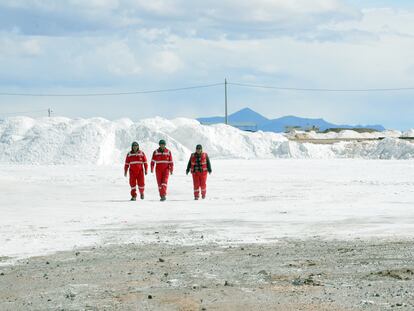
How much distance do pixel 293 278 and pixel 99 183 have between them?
1972 centimetres

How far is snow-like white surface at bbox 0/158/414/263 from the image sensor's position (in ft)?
42.8

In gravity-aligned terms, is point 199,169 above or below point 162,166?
below

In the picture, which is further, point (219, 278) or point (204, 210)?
point (204, 210)

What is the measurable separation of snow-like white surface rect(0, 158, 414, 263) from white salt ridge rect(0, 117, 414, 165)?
16169mm

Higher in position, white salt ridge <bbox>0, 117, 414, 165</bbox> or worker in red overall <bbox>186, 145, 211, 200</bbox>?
white salt ridge <bbox>0, 117, 414, 165</bbox>

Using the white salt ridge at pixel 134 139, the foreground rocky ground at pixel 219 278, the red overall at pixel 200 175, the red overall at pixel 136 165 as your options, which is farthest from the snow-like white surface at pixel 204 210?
the white salt ridge at pixel 134 139

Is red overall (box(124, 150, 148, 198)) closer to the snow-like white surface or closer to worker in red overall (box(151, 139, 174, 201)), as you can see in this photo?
worker in red overall (box(151, 139, 174, 201))

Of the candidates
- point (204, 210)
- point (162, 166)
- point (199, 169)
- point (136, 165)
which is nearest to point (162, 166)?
point (162, 166)

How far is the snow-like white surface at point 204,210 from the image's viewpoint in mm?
13039

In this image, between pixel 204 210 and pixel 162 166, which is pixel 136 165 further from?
pixel 204 210

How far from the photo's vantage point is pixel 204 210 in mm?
17828

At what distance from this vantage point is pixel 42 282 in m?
8.86

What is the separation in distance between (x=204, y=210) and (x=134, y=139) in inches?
1412

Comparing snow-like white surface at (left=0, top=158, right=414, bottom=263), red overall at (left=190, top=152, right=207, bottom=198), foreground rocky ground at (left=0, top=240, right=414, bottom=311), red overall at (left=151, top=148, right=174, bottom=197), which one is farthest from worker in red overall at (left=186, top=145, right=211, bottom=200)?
foreground rocky ground at (left=0, top=240, right=414, bottom=311)
